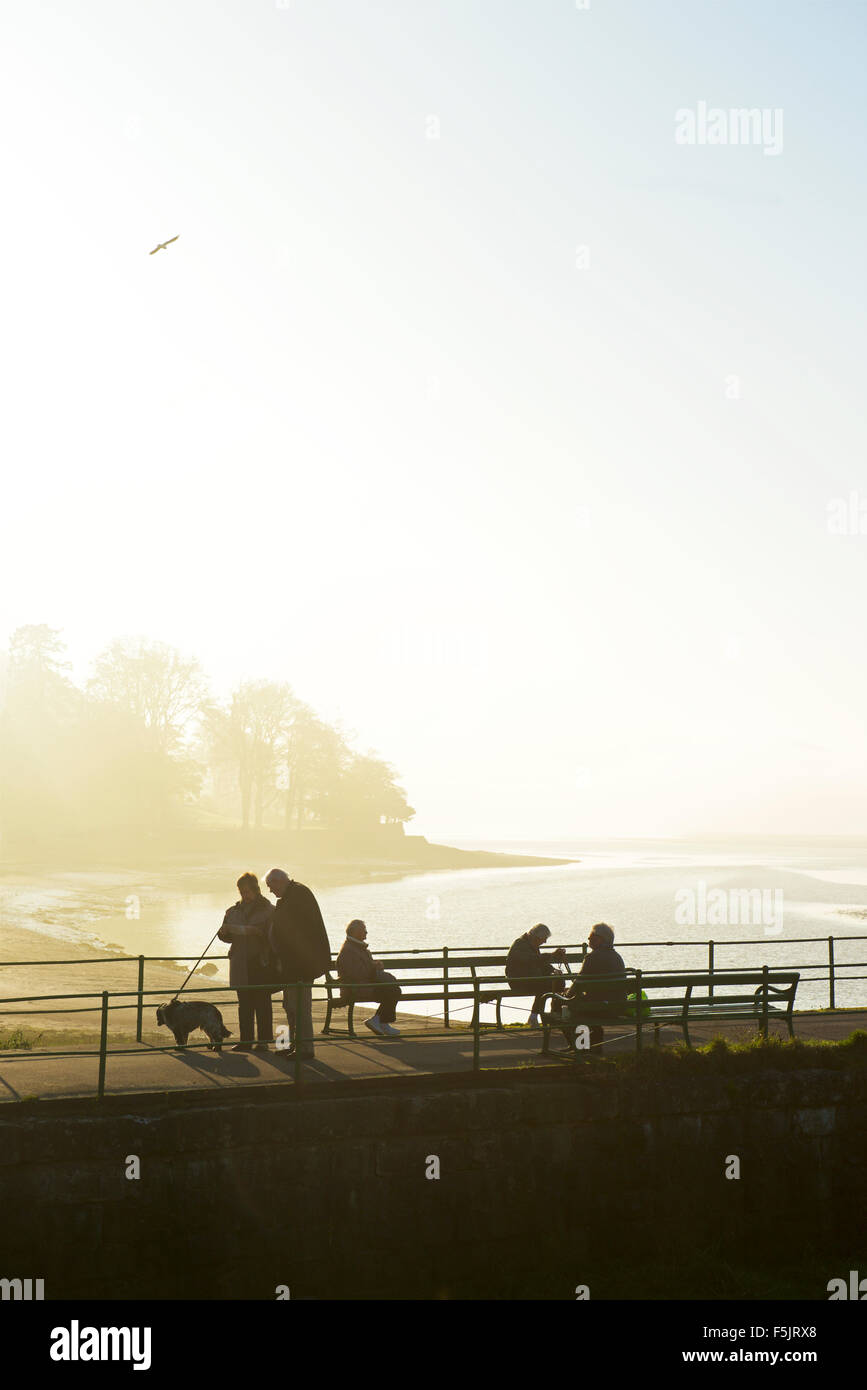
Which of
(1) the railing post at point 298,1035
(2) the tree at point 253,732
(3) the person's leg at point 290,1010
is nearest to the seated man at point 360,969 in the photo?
(3) the person's leg at point 290,1010

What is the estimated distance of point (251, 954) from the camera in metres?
12.6

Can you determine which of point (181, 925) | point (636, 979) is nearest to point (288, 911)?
point (636, 979)

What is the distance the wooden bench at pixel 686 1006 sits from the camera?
12.3 metres

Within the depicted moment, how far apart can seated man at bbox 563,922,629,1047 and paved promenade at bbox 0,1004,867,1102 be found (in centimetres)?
45

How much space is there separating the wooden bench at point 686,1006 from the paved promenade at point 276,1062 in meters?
0.43

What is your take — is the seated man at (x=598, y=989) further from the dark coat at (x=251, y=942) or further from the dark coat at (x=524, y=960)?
the dark coat at (x=251, y=942)

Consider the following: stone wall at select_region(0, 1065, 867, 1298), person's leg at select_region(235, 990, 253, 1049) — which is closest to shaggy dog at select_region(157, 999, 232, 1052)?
person's leg at select_region(235, 990, 253, 1049)

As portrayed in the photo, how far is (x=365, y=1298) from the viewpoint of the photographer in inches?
404

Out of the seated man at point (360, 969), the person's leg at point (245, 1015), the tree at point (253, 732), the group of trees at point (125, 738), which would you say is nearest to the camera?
the person's leg at point (245, 1015)

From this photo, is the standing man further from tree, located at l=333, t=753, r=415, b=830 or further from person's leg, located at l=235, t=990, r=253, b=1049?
tree, located at l=333, t=753, r=415, b=830

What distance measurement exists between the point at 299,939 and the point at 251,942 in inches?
33.8
